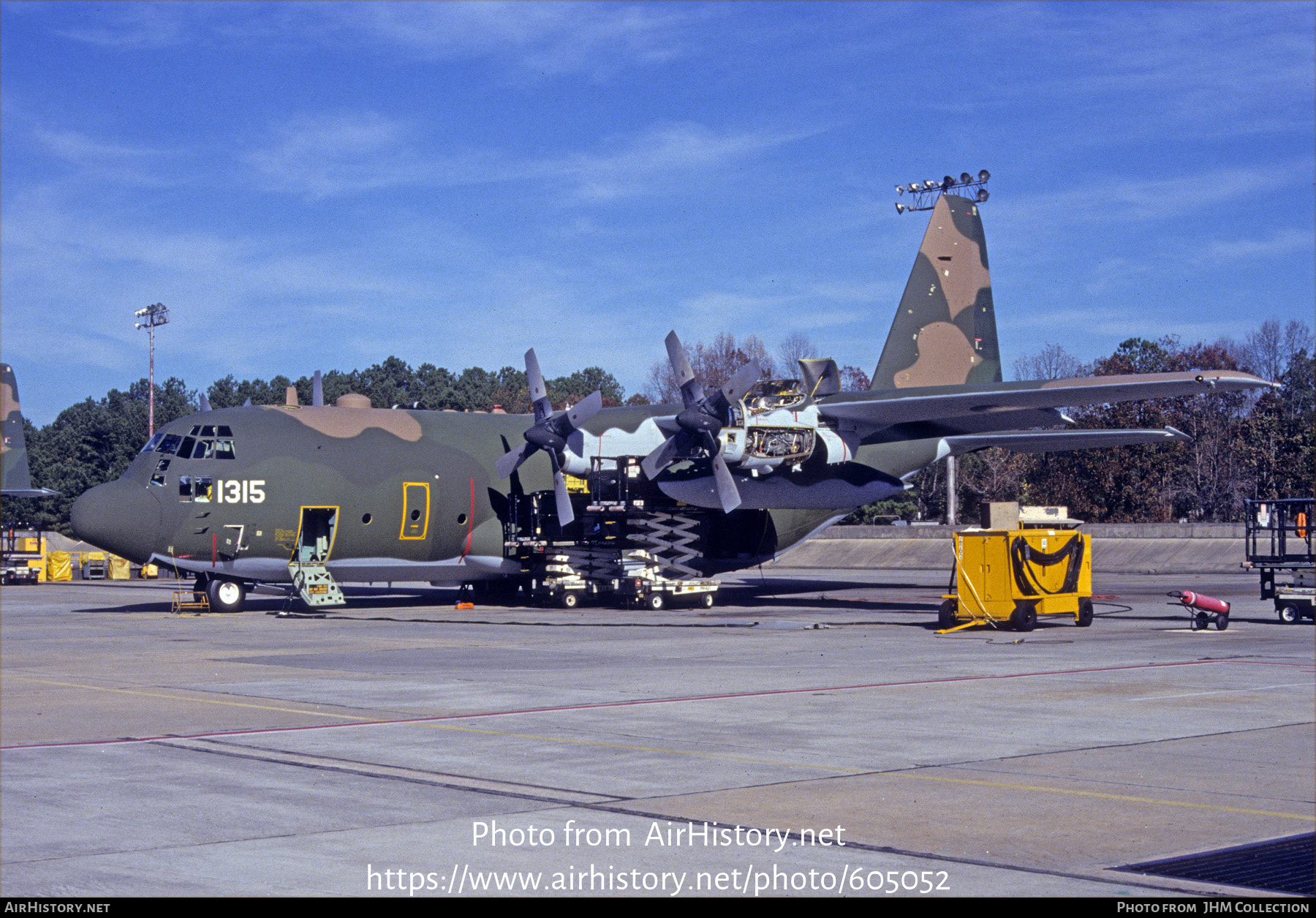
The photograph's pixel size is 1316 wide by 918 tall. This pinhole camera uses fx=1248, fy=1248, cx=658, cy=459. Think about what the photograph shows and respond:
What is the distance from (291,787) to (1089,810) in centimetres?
573

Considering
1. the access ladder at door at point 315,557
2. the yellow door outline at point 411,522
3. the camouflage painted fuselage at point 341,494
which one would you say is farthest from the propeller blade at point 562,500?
the access ladder at door at point 315,557

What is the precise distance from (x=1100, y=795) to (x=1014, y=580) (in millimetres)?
16156

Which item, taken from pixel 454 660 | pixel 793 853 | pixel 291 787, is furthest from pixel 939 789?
pixel 454 660

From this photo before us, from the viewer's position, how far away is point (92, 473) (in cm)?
9400

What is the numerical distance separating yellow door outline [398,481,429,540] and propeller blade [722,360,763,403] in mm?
8270

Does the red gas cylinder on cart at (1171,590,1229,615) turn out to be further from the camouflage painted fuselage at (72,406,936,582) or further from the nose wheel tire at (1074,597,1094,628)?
the camouflage painted fuselage at (72,406,936,582)

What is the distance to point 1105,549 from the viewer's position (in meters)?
59.9

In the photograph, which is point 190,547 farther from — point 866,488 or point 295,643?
point 866,488

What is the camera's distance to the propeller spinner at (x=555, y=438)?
31422mm

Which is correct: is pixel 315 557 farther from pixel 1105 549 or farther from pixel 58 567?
pixel 1105 549

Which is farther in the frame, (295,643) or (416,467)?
(416,467)

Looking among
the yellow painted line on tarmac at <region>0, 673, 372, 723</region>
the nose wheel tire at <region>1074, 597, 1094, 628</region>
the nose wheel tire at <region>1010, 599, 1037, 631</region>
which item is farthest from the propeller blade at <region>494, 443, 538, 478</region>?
the yellow painted line on tarmac at <region>0, 673, 372, 723</region>

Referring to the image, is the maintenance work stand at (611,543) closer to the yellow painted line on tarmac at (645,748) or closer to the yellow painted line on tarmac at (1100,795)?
the yellow painted line on tarmac at (645,748)

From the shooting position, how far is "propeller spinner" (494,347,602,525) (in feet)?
103
